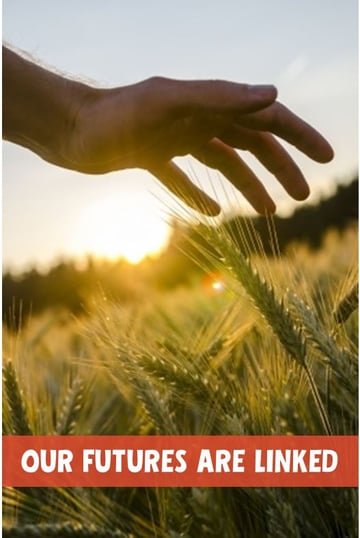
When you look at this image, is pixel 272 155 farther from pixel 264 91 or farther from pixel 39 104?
pixel 39 104

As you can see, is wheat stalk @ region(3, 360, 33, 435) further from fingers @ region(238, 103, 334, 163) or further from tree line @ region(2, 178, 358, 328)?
tree line @ region(2, 178, 358, 328)

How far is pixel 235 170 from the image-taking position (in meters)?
1.09

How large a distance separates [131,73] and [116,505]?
608 millimetres

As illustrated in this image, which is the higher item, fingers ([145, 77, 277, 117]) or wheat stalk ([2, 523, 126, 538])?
fingers ([145, 77, 277, 117])

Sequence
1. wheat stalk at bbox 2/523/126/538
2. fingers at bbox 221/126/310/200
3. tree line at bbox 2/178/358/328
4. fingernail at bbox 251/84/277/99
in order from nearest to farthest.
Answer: wheat stalk at bbox 2/523/126/538, fingernail at bbox 251/84/277/99, fingers at bbox 221/126/310/200, tree line at bbox 2/178/358/328

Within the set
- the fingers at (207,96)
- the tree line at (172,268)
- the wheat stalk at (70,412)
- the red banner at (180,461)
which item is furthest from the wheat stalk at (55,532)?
the tree line at (172,268)

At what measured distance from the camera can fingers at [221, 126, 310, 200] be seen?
3.45ft

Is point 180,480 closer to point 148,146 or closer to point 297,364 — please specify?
point 297,364

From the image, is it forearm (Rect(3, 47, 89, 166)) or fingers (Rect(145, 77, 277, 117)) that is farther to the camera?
forearm (Rect(3, 47, 89, 166))

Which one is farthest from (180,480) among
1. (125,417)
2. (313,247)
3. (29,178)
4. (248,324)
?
(313,247)

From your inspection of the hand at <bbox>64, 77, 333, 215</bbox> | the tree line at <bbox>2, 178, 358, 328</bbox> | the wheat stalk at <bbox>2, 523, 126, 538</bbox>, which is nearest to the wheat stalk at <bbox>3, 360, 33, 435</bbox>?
the wheat stalk at <bbox>2, 523, 126, 538</bbox>

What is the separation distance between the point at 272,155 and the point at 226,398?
0.37m

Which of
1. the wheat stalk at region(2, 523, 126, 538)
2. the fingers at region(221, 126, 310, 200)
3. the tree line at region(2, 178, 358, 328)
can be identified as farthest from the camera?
the tree line at region(2, 178, 358, 328)

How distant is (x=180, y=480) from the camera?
87cm
